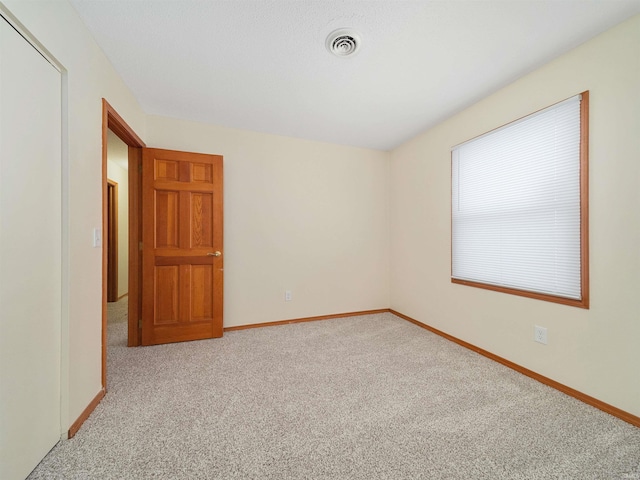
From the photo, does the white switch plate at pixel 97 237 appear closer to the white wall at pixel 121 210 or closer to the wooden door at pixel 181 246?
the wooden door at pixel 181 246

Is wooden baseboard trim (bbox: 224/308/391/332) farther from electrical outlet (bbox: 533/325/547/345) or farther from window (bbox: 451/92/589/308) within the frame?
electrical outlet (bbox: 533/325/547/345)

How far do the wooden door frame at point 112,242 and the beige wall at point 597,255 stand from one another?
5.38 m

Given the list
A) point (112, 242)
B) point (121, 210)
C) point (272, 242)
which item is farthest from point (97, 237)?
point (121, 210)

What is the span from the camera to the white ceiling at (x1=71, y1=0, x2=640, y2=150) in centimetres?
158

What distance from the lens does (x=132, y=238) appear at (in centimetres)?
278

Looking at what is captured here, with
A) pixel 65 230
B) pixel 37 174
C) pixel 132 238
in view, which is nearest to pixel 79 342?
pixel 65 230

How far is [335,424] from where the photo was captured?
1.60 metres

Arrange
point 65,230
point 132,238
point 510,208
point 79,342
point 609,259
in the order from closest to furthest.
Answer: point 65,230 < point 79,342 < point 609,259 < point 510,208 < point 132,238

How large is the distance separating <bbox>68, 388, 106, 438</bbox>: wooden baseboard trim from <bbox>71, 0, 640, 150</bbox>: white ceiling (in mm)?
2373

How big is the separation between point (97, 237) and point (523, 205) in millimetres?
3233

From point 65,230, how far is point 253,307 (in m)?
2.18

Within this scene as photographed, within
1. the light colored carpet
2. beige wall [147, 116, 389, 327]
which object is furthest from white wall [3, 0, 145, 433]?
beige wall [147, 116, 389, 327]

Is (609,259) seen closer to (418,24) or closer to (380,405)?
(380,405)

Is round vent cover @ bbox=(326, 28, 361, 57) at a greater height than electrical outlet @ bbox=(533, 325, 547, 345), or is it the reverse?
round vent cover @ bbox=(326, 28, 361, 57)
